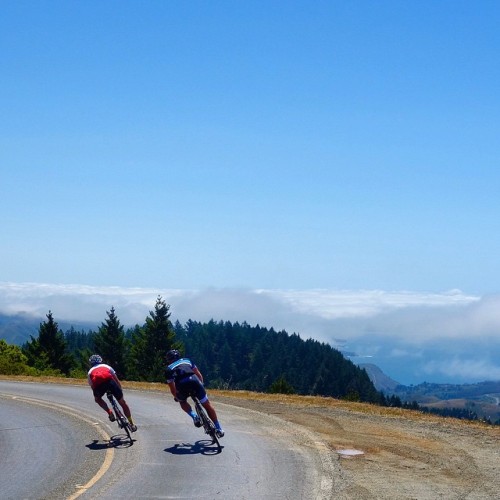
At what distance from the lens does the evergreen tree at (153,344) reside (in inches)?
3565

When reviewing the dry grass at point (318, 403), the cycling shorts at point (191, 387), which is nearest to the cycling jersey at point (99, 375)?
the cycling shorts at point (191, 387)

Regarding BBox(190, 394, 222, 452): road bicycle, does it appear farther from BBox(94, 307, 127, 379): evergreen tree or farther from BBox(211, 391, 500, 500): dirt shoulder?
BBox(94, 307, 127, 379): evergreen tree

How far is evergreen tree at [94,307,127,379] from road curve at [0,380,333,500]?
72967mm

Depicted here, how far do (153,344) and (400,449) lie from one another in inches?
3082

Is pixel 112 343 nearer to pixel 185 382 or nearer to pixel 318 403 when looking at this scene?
pixel 318 403

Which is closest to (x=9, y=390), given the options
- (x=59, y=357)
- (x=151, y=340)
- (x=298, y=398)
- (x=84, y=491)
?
(x=298, y=398)

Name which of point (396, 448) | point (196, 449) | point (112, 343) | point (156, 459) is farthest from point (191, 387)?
point (112, 343)

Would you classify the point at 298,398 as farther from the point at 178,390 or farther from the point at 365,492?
the point at 365,492

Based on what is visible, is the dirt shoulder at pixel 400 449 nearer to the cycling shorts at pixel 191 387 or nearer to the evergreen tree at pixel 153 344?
the cycling shorts at pixel 191 387

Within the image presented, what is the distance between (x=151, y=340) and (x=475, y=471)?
8082cm

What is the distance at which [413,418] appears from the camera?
21.8 metres

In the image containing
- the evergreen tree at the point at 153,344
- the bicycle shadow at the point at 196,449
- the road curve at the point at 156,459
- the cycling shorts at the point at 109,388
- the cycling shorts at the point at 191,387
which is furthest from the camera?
the evergreen tree at the point at 153,344

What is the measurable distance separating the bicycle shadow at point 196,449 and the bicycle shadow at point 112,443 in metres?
1.17

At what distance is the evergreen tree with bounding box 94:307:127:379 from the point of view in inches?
3730
